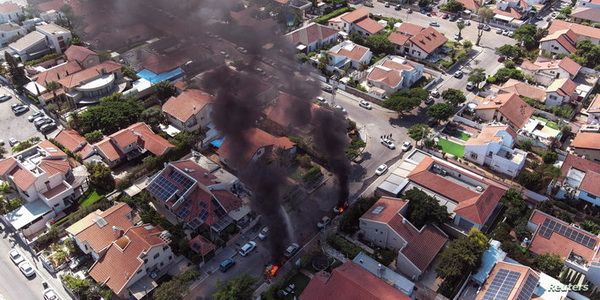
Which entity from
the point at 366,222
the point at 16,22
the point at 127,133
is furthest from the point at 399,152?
the point at 16,22

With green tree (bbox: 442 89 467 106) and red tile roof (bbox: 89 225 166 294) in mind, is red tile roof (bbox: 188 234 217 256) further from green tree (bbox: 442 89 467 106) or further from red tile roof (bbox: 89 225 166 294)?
green tree (bbox: 442 89 467 106)

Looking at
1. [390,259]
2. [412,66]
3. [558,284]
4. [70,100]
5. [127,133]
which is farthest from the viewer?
[412,66]

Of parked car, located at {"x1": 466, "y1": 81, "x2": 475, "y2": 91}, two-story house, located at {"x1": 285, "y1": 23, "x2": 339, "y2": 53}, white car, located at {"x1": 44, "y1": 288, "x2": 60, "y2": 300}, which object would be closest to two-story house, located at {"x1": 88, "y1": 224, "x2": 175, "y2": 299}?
white car, located at {"x1": 44, "y1": 288, "x2": 60, "y2": 300}

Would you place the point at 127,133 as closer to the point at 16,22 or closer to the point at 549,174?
the point at 16,22

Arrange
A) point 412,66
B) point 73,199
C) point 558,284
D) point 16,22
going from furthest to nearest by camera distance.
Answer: point 16,22 → point 412,66 → point 73,199 → point 558,284

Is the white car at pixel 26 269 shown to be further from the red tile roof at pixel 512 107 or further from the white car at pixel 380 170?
the red tile roof at pixel 512 107

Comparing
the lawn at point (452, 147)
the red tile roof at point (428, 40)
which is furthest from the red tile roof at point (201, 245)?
the red tile roof at point (428, 40)
